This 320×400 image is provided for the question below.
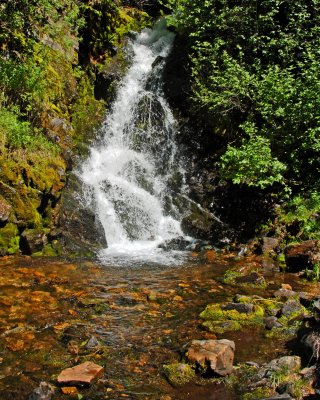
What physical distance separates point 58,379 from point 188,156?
34.1ft

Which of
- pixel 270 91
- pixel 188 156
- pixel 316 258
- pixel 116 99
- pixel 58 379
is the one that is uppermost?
pixel 116 99

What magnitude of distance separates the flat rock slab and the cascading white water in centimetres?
526

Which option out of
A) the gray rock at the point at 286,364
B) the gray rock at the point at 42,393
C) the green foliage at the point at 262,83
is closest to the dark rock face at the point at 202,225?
the green foliage at the point at 262,83

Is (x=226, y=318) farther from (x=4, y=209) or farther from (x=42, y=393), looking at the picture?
(x=4, y=209)

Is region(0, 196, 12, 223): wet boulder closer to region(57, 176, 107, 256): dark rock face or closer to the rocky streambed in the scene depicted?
the rocky streambed

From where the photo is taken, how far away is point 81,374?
427 cm

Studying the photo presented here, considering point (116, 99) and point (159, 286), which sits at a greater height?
point (116, 99)

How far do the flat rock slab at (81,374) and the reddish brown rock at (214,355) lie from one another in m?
1.06

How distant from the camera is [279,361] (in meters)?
4.49

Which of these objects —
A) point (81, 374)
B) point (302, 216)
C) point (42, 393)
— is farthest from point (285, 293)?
point (42, 393)

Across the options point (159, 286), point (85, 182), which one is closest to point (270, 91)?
point (85, 182)

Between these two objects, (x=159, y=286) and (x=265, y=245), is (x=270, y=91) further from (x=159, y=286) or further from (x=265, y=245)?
(x=159, y=286)

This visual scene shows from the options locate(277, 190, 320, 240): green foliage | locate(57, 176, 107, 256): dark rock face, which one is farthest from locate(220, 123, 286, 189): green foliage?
locate(57, 176, 107, 256): dark rock face

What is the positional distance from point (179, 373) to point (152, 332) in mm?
1186
